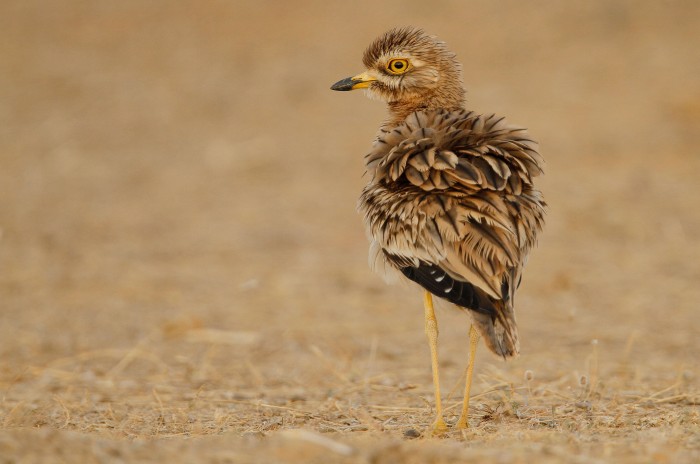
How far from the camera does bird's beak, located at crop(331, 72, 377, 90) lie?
535 centimetres

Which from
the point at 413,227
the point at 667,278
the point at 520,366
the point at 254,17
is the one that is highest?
the point at 254,17

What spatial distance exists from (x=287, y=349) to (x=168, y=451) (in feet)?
12.3

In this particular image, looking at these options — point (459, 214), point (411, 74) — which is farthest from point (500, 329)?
point (411, 74)

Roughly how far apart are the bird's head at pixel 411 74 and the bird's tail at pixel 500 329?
57.5 inches

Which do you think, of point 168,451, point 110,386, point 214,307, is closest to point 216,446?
point 168,451

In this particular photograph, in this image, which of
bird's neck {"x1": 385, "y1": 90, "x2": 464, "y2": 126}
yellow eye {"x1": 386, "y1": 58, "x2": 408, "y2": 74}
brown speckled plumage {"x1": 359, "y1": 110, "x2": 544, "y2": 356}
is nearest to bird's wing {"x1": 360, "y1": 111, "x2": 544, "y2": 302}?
brown speckled plumage {"x1": 359, "y1": 110, "x2": 544, "y2": 356}

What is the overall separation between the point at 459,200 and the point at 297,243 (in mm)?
6069

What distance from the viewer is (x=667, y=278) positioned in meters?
8.66

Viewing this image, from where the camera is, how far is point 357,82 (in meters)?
5.40

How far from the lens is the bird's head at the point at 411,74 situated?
512 cm

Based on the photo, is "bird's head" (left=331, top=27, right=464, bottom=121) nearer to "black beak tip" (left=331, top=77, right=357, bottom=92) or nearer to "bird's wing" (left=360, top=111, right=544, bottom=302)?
"black beak tip" (left=331, top=77, right=357, bottom=92)

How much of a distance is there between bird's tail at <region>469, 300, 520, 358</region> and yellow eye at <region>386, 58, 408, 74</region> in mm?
1683

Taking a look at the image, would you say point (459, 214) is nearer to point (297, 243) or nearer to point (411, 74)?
point (411, 74)

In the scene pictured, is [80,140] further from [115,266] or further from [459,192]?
[459,192]
